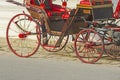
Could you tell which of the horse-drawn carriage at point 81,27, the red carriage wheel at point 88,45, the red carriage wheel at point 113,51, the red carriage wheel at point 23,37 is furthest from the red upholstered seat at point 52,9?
the red carriage wheel at point 113,51

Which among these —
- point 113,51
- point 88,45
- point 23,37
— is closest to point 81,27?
point 88,45

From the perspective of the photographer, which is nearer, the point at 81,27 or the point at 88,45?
the point at 88,45

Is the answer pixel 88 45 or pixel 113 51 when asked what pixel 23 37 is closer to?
pixel 88 45

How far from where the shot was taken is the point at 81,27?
377 inches

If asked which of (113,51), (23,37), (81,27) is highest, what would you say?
(81,27)

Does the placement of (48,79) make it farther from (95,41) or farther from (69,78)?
(95,41)

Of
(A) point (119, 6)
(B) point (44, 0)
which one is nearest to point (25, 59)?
(B) point (44, 0)

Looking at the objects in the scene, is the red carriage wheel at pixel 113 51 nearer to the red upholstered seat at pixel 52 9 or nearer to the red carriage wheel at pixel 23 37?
the red upholstered seat at pixel 52 9

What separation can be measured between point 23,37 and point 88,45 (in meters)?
1.73

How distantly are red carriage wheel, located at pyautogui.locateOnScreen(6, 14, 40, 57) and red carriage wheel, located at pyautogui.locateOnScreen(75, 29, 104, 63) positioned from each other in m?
0.95

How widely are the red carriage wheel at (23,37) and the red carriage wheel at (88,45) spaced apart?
3.11ft

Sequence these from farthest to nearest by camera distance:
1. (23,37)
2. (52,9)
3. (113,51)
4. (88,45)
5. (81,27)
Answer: (52,9)
(23,37)
(113,51)
(81,27)
(88,45)

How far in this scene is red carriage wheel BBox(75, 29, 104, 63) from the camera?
9.04 meters

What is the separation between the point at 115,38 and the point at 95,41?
553 millimetres
